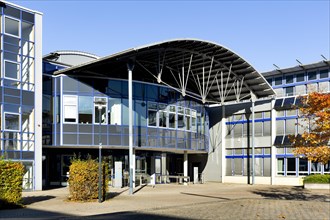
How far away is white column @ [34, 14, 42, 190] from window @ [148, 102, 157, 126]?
8.44 meters

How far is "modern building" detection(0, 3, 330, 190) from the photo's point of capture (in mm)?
28797

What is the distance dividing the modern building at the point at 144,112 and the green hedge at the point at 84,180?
9.65 ft

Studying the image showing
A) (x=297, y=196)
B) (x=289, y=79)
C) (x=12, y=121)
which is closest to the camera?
(x=297, y=196)

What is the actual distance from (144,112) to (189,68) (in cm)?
466

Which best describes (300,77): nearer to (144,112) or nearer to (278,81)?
(278,81)

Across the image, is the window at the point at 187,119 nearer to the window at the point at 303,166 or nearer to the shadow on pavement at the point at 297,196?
the window at the point at 303,166

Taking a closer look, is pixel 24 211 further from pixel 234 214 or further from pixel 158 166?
pixel 158 166

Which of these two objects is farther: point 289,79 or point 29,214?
point 289,79

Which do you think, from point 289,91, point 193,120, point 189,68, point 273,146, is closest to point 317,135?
point 189,68

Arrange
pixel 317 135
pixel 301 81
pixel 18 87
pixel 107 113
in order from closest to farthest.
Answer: pixel 317 135, pixel 18 87, pixel 107 113, pixel 301 81

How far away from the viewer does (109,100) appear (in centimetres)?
3312

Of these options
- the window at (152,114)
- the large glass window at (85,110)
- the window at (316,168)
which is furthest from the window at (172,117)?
the window at (316,168)

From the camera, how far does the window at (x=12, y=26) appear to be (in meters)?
28.4

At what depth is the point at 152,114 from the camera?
35.2 metres
